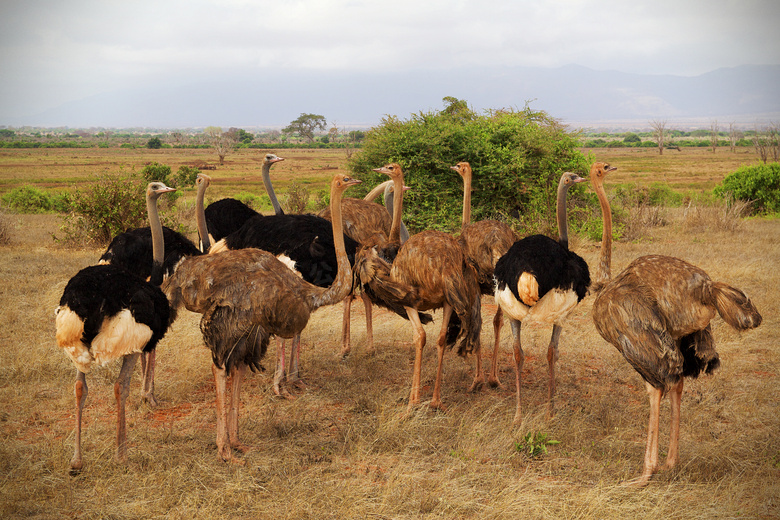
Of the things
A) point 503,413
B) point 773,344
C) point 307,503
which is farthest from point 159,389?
point 773,344

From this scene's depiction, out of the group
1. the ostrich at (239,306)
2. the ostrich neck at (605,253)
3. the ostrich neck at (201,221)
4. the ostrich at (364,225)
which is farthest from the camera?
the ostrich at (364,225)

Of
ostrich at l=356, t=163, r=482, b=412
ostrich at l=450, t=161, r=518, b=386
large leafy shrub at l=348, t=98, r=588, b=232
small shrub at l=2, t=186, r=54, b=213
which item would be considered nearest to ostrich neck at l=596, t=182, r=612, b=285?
ostrich at l=450, t=161, r=518, b=386

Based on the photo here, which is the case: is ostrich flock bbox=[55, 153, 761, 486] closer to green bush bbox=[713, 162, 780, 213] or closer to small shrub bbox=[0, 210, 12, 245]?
small shrub bbox=[0, 210, 12, 245]

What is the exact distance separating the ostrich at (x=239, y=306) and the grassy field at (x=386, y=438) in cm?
58

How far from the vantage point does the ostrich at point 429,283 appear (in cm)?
533

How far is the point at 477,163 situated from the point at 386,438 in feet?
26.3

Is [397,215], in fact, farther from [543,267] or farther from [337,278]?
[543,267]

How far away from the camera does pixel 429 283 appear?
534cm

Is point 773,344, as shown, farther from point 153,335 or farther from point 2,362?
point 2,362

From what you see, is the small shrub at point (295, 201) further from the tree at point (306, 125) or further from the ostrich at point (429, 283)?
the tree at point (306, 125)

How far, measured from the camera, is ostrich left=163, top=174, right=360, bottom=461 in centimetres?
459

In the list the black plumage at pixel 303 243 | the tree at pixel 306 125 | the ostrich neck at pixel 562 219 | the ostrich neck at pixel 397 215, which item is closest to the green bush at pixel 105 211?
the black plumage at pixel 303 243

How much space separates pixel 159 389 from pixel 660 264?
177 inches

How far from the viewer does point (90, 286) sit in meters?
4.29
